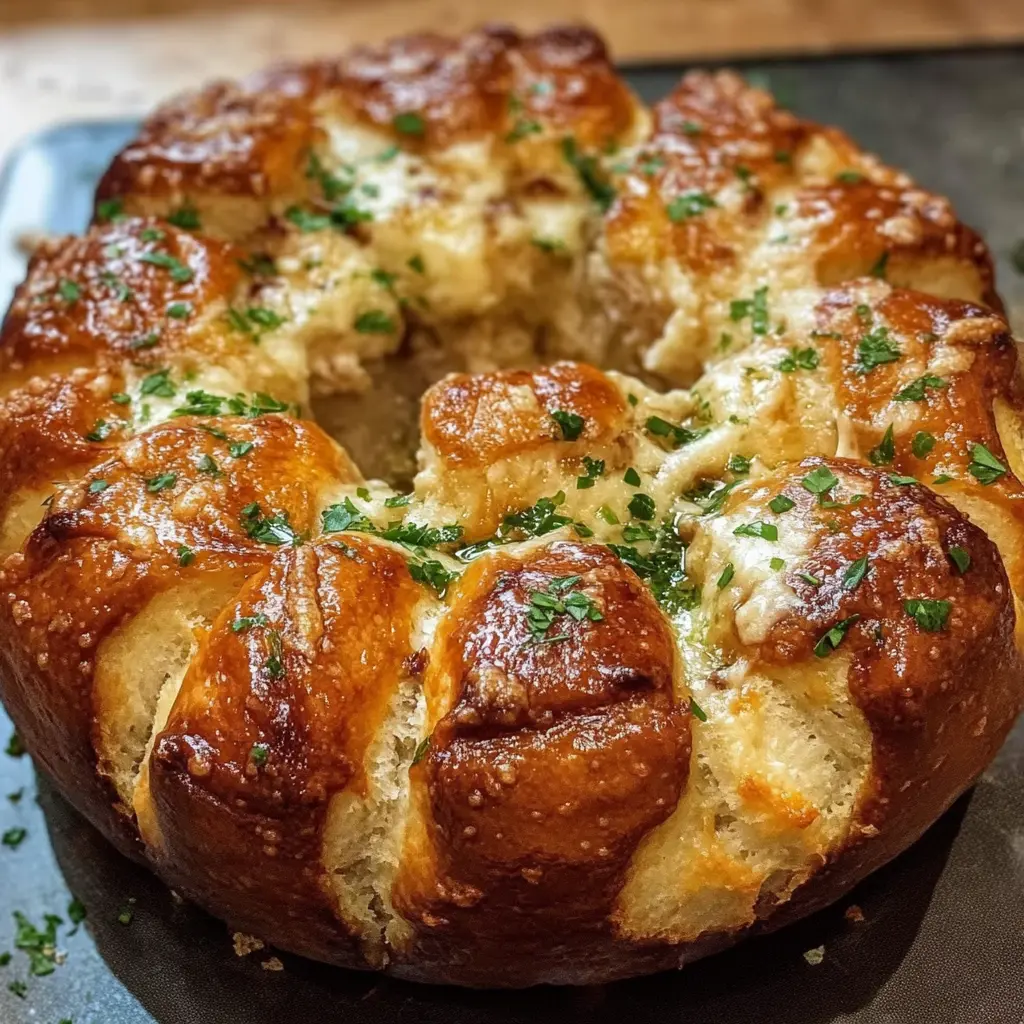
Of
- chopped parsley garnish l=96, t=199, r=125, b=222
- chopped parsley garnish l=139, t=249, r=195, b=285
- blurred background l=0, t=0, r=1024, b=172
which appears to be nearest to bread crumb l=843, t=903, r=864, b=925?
chopped parsley garnish l=139, t=249, r=195, b=285

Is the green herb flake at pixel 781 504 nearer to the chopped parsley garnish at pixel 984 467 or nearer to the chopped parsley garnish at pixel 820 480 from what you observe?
the chopped parsley garnish at pixel 820 480

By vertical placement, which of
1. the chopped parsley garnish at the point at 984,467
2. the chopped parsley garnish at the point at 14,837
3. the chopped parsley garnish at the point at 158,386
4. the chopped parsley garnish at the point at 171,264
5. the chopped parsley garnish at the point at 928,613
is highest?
the chopped parsley garnish at the point at 171,264

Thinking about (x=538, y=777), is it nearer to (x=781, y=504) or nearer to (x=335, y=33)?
(x=781, y=504)

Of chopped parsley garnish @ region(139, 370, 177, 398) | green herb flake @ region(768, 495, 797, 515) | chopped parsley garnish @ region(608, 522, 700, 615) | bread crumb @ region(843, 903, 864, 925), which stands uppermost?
chopped parsley garnish @ region(139, 370, 177, 398)

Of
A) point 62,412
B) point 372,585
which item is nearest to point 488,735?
point 372,585

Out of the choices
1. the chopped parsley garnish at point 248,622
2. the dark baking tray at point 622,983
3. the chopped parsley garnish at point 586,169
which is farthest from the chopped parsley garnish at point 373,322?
the dark baking tray at point 622,983

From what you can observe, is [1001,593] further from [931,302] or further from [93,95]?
[93,95]

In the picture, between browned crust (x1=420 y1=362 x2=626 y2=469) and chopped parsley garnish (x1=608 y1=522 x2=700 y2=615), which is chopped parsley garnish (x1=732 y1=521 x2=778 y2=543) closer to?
chopped parsley garnish (x1=608 y1=522 x2=700 y2=615)
